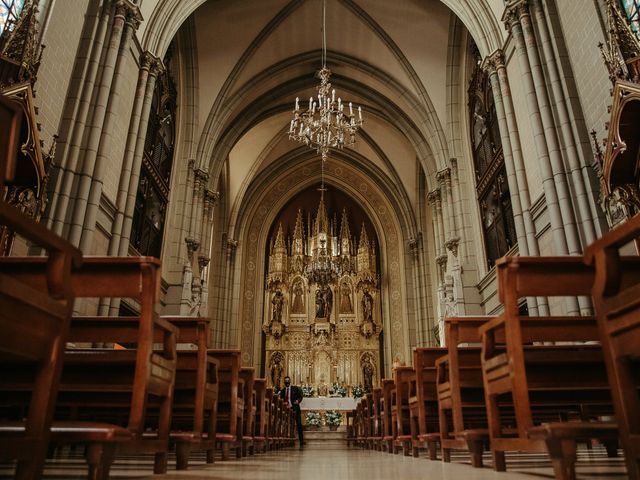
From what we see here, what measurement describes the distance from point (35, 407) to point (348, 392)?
698 inches

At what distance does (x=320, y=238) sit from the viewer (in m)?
18.4

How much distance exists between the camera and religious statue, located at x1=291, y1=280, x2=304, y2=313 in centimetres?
2106

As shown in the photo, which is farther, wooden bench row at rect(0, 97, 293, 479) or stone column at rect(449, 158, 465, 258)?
stone column at rect(449, 158, 465, 258)

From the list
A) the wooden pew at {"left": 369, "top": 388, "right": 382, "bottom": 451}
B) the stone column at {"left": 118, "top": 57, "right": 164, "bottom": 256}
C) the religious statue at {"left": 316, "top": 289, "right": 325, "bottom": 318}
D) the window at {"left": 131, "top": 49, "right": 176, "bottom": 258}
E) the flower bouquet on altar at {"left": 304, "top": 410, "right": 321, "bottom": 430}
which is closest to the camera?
the wooden pew at {"left": 369, "top": 388, "right": 382, "bottom": 451}

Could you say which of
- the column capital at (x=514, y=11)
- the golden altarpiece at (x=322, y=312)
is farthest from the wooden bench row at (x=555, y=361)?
the golden altarpiece at (x=322, y=312)

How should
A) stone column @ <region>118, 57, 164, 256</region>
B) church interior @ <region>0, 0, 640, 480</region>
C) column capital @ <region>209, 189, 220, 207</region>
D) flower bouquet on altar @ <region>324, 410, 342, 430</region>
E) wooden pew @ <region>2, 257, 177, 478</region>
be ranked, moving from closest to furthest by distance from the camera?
wooden pew @ <region>2, 257, 177, 478</region>
church interior @ <region>0, 0, 640, 480</region>
stone column @ <region>118, 57, 164, 256</region>
column capital @ <region>209, 189, 220, 207</region>
flower bouquet on altar @ <region>324, 410, 342, 430</region>

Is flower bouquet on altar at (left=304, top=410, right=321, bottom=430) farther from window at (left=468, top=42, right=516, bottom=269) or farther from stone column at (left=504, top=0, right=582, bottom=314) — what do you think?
stone column at (left=504, top=0, right=582, bottom=314)

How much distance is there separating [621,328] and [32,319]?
271 centimetres

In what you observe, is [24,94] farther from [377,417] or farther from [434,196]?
[434,196]

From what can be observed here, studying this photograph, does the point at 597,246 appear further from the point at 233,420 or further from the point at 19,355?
the point at 233,420

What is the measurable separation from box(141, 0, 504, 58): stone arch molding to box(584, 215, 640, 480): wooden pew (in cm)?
961

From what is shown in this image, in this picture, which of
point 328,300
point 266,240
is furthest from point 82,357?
point 266,240

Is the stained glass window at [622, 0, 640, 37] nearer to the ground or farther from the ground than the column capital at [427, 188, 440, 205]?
nearer to the ground

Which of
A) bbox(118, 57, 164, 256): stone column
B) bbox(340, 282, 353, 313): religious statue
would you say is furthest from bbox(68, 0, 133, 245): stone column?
bbox(340, 282, 353, 313): religious statue
